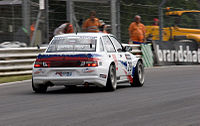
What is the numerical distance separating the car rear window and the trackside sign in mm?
11434

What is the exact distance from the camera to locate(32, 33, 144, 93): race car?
38.7ft

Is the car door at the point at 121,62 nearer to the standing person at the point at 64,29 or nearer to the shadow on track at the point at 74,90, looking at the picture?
the shadow on track at the point at 74,90

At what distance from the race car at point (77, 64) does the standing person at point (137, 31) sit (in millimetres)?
9867

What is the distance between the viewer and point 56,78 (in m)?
11.8

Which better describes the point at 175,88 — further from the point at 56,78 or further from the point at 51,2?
the point at 51,2

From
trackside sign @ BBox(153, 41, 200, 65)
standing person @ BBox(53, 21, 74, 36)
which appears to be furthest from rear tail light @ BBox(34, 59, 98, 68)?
trackside sign @ BBox(153, 41, 200, 65)

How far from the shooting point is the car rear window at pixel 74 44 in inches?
483

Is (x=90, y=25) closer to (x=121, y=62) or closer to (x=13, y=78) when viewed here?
(x=13, y=78)

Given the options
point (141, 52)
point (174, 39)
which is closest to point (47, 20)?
point (141, 52)

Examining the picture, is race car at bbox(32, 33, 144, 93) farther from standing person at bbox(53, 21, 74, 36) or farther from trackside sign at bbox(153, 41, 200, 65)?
trackside sign at bbox(153, 41, 200, 65)

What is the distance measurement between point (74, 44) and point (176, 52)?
12.8m

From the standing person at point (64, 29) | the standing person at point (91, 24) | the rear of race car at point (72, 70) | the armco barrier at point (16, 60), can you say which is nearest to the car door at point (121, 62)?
the rear of race car at point (72, 70)

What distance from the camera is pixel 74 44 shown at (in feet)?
40.5

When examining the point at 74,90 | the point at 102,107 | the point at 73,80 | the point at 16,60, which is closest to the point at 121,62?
the point at 74,90
